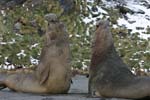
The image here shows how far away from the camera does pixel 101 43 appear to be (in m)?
8.80

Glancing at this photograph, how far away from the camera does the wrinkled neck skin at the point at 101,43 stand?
28.6 feet

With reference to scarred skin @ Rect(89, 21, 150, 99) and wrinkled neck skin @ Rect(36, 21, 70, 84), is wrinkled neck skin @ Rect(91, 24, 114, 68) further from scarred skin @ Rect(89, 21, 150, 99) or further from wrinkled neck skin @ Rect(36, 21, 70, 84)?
wrinkled neck skin @ Rect(36, 21, 70, 84)

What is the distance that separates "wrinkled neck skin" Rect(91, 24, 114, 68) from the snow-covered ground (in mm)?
11120

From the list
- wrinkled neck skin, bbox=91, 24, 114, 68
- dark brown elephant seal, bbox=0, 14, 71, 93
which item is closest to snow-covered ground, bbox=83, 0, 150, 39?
wrinkled neck skin, bbox=91, 24, 114, 68

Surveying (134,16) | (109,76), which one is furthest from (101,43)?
(134,16)

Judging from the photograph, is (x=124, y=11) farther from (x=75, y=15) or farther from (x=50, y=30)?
(x=50, y=30)

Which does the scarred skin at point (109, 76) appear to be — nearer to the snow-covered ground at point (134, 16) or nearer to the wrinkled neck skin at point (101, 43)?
the wrinkled neck skin at point (101, 43)

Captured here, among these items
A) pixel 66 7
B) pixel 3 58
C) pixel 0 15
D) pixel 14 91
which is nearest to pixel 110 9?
pixel 66 7

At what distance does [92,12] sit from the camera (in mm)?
22344

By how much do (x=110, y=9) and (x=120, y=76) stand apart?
1465cm

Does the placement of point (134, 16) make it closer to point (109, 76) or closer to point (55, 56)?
point (55, 56)

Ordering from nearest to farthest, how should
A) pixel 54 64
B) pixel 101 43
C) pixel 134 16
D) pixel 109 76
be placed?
1. pixel 109 76
2. pixel 54 64
3. pixel 101 43
4. pixel 134 16

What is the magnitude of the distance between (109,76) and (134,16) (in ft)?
46.2

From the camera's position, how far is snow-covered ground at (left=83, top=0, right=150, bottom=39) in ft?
69.2
